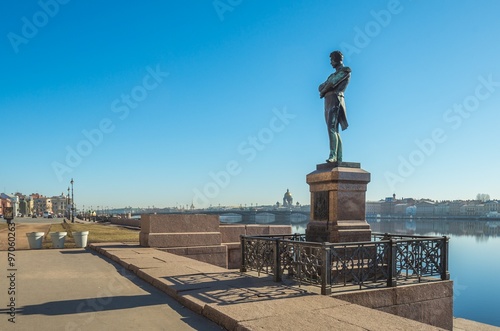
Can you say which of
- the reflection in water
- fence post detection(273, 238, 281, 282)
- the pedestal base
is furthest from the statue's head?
the reflection in water

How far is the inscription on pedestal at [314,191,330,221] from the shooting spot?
26.7ft

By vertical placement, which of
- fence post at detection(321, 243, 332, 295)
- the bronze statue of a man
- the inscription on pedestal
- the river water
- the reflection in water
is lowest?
the reflection in water

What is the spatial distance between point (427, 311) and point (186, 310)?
4.09 metres

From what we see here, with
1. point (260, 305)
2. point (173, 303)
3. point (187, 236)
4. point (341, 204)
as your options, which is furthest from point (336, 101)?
point (187, 236)

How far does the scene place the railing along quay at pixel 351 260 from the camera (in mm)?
6262

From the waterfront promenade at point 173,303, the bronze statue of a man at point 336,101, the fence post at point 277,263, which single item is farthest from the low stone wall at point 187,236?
the fence post at point 277,263

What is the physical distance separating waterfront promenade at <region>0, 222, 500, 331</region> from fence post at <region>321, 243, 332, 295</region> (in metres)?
0.28

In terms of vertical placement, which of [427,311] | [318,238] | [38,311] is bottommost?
[427,311]

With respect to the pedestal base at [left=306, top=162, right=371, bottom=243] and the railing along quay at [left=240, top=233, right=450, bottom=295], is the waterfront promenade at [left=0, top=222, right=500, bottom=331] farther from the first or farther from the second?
the pedestal base at [left=306, top=162, right=371, bottom=243]

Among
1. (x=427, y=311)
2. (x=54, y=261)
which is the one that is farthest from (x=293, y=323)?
(x=54, y=261)

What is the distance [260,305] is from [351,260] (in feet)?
6.44

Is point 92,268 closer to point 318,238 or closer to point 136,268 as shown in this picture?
point 136,268

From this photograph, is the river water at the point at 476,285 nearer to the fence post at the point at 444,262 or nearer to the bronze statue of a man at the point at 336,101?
the fence post at the point at 444,262

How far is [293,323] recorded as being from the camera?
4172mm
